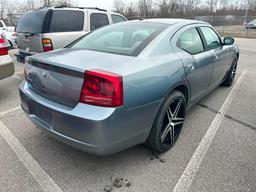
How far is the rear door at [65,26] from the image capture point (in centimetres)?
507

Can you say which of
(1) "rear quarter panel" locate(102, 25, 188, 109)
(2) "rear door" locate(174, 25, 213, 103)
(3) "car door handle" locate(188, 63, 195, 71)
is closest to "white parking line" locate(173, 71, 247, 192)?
(2) "rear door" locate(174, 25, 213, 103)

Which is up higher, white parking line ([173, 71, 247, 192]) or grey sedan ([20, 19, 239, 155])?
grey sedan ([20, 19, 239, 155])

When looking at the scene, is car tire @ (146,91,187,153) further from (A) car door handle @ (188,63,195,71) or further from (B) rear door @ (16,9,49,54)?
(B) rear door @ (16,9,49,54)

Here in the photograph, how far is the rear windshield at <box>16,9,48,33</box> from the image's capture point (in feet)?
16.6

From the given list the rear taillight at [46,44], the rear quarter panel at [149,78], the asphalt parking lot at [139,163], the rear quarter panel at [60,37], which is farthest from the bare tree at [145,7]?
the rear quarter panel at [149,78]

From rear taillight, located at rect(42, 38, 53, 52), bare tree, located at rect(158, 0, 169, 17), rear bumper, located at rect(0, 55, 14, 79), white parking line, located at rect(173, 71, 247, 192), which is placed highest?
bare tree, located at rect(158, 0, 169, 17)

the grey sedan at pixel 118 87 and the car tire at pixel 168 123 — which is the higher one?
the grey sedan at pixel 118 87

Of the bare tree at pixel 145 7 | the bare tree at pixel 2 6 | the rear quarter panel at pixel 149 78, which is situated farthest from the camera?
the bare tree at pixel 145 7

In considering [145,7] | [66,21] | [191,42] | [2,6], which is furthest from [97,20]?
[145,7]

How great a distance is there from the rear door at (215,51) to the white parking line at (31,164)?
301 centimetres

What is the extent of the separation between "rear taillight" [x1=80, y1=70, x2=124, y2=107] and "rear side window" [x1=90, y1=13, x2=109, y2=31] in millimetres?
4717

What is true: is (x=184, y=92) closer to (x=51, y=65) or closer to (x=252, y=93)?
(x=51, y=65)

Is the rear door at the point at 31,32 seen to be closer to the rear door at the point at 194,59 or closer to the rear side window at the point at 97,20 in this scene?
the rear side window at the point at 97,20

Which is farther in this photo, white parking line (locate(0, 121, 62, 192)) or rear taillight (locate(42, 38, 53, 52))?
rear taillight (locate(42, 38, 53, 52))
